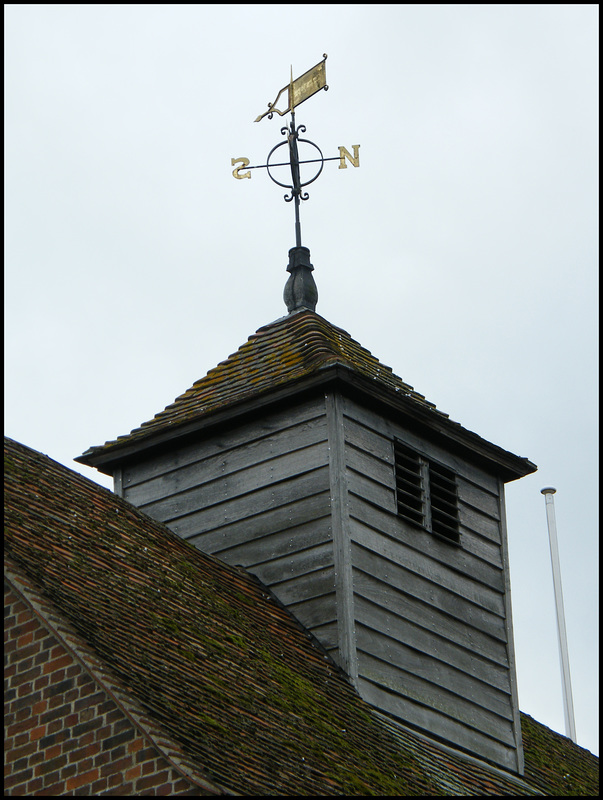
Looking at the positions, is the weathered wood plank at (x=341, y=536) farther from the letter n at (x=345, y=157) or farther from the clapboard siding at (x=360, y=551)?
the letter n at (x=345, y=157)

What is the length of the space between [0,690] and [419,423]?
6.21 meters

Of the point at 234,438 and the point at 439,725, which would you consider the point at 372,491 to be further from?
the point at 439,725

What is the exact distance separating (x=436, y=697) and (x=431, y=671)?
9.5 inches

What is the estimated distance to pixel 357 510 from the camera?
1380cm

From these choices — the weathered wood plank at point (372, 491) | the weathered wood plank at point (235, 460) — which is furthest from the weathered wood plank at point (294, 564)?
the weathered wood plank at point (235, 460)

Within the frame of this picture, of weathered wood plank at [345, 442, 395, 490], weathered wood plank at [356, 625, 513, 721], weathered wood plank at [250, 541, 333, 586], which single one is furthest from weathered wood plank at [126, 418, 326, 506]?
weathered wood plank at [356, 625, 513, 721]

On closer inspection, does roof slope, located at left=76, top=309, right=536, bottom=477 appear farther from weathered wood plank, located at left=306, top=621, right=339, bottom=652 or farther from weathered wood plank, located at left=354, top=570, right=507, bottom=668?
weathered wood plank, located at left=306, top=621, right=339, bottom=652

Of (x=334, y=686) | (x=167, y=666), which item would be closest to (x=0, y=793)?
(x=167, y=666)

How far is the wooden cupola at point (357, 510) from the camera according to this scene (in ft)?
44.5

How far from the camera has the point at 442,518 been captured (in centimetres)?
1495

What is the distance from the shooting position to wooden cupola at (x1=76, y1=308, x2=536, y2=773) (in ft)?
44.5

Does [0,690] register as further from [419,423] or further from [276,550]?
[419,423]

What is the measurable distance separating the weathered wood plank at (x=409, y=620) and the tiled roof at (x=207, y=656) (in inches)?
26.9

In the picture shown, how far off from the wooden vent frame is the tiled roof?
69.0 inches
